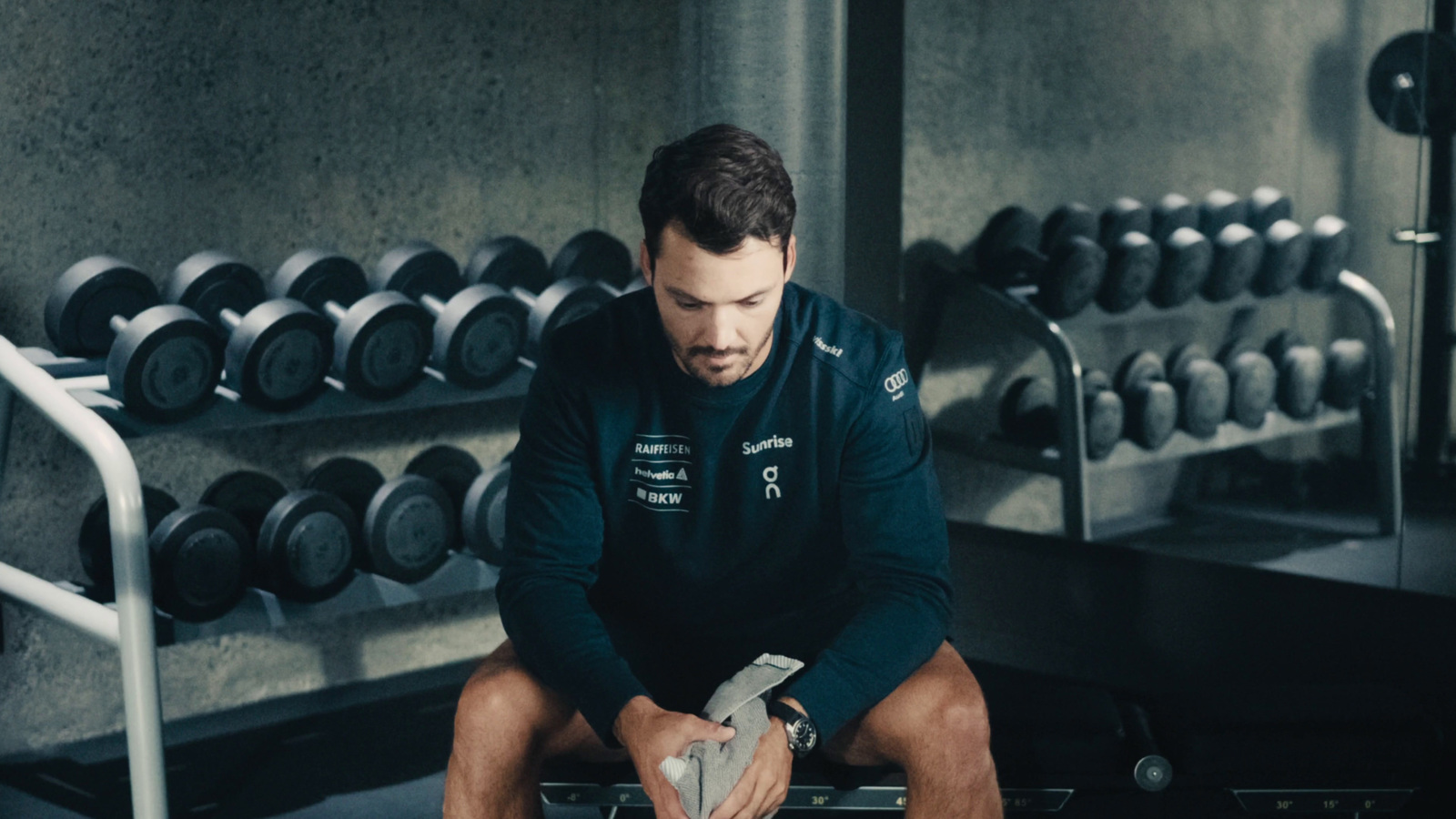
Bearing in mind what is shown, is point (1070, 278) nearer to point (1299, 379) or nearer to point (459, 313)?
point (1299, 379)

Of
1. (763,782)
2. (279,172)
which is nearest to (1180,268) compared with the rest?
(279,172)

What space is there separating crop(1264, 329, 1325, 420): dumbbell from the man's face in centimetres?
252

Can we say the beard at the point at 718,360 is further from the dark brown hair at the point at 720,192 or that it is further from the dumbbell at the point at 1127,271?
the dumbbell at the point at 1127,271

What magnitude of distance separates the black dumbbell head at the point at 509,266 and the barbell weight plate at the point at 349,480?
44 centimetres

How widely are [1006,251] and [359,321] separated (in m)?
1.68

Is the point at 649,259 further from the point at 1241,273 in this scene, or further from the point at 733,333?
the point at 1241,273

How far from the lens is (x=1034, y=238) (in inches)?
144

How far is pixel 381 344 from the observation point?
8.50 feet

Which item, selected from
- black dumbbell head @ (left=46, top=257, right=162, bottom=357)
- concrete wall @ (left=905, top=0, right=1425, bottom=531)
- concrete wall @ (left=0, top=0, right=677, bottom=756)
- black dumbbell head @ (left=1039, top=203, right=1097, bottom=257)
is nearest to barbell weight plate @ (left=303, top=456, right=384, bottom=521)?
concrete wall @ (left=0, top=0, right=677, bottom=756)

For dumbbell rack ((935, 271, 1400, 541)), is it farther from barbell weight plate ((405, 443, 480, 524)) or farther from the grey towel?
the grey towel

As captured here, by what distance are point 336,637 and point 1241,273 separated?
2.34 meters

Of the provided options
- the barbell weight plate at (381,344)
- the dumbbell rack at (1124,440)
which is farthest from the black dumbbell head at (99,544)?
the dumbbell rack at (1124,440)

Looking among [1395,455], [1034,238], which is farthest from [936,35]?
[1395,455]

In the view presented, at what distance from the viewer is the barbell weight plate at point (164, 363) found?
2.30m
